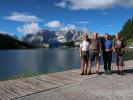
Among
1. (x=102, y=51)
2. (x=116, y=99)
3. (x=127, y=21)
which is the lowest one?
(x=116, y=99)

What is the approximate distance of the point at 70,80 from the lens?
12938 millimetres

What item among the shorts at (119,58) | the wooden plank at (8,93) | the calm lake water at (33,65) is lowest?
the calm lake water at (33,65)

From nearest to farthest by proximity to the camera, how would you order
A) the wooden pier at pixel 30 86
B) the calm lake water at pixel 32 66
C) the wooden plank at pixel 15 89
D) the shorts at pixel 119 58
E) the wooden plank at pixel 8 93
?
the wooden plank at pixel 8 93 → the wooden pier at pixel 30 86 → the wooden plank at pixel 15 89 → the shorts at pixel 119 58 → the calm lake water at pixel 32 66

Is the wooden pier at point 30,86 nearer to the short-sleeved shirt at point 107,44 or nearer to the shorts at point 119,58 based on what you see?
the shorts at point 119,58

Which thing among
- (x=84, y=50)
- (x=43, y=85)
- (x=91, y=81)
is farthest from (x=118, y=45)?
(x=43, y=85)

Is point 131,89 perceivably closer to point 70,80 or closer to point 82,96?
point 82,96

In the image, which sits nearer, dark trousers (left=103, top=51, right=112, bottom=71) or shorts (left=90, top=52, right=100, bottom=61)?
shorts (left=90, top=52, right=100, bottom=61)

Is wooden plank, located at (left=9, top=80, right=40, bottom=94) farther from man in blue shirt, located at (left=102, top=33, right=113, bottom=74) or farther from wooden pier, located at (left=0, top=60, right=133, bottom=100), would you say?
man in blue shirt, located at (left=102, top=33, right=113, bottom=74)

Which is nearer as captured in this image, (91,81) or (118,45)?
(91,81)

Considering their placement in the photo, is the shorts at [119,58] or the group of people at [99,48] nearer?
the group of people at [99,48]

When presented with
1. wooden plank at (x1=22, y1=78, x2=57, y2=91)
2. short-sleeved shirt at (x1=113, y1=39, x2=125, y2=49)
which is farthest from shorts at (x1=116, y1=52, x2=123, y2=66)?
wooden plank at (x1=22, y1=78, x2=57, y2=91)

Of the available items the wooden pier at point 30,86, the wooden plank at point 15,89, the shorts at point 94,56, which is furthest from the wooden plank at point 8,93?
the shorts at point 94,56

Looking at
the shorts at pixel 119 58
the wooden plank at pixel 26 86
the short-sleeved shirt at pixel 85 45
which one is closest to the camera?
the wooden plank at pixel 26 86

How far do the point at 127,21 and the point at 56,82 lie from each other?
164583mm
